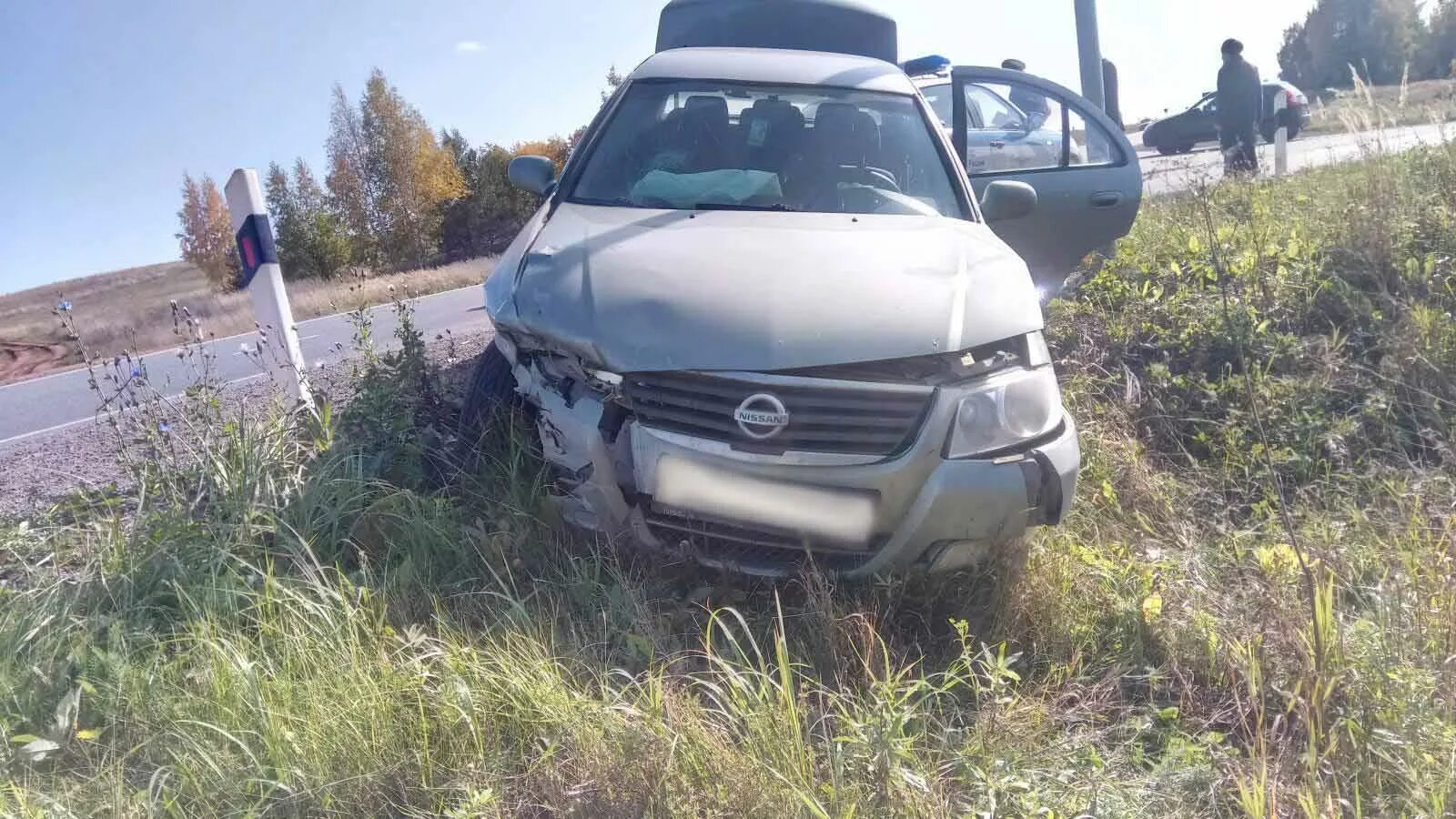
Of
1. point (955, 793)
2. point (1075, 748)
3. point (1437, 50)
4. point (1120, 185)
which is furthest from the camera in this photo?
point (1437, 50)

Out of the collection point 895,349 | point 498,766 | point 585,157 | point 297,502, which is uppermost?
point 585,157

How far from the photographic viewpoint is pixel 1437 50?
98.6 ft

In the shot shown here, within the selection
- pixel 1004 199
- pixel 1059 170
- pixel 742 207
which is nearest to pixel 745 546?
A: pixel 742 207

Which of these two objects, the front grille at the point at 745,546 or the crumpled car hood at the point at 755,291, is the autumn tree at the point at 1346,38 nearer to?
the crumpled car hood at the point at 755,291

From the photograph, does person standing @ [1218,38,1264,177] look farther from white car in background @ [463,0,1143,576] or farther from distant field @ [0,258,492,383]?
distant field @ [0,258,492,383]

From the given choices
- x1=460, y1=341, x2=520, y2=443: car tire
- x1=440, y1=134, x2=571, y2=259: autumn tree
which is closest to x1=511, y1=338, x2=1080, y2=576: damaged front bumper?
x1=460, y1=341, x2=520, y2=443: car tire

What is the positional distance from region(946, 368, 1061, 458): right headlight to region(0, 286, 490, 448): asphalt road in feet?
13.5

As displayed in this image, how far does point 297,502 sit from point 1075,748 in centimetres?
247

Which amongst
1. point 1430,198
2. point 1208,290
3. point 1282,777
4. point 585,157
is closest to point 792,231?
point 585,157

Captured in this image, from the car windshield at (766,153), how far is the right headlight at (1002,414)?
4.02ft

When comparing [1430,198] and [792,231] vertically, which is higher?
[792,231]

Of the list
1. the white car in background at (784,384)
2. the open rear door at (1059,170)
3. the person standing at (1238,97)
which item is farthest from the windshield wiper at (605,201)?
the person standing at (1238,97)

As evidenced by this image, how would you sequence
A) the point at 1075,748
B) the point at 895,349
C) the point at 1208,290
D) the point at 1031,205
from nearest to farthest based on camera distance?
the point at 1075,748 → the point at 895,349 → the point at 1031,205 → the point at 1208,290

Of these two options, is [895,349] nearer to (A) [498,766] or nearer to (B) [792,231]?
(B) [792,231]
